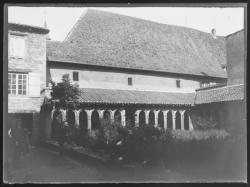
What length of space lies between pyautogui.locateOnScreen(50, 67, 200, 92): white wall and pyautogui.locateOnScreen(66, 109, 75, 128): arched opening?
3.16m

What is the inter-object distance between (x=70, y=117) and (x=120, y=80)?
6.29 metres

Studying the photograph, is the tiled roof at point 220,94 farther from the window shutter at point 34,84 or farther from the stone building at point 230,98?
the window shutter at point 34,84

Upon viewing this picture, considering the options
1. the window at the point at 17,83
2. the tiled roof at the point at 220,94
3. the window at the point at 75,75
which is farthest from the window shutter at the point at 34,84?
the tiled roof at the point at 220,94

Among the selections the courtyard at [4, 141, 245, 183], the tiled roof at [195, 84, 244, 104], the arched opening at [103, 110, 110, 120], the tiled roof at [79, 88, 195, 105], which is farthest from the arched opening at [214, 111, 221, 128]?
the arched opening at [103, 110, 110, 120]

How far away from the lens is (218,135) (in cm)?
1442

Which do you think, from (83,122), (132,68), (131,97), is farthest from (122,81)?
(83,122)

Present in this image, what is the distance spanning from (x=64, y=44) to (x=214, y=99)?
9884 millimetres

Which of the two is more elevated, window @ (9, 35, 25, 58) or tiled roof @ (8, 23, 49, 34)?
tiled roof @ (8, 23, 49, 34)

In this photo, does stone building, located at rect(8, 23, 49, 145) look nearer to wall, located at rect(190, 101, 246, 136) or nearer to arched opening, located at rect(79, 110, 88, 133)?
arched opening, located at rect(79, 110, 88, 133)

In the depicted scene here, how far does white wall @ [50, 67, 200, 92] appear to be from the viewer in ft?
65.0

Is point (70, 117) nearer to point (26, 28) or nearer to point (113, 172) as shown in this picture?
point (26, 28)

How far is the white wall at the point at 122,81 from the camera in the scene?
19.8 meters

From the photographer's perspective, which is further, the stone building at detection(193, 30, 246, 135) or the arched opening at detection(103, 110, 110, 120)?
the arched opening at detection(103, 110, 110, 120)

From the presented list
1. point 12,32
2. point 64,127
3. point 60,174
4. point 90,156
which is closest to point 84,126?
point 64,127
